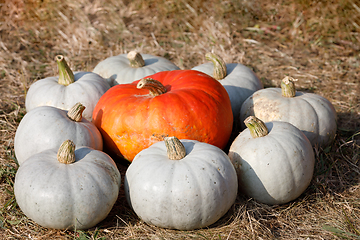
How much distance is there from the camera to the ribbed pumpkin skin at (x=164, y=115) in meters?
3.30

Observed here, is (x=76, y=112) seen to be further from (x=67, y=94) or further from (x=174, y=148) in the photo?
(x=174, y=148)

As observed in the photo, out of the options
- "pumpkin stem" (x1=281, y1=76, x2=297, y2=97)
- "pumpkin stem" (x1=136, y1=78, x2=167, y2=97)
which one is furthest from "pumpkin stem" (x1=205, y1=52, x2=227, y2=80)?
"pumpkin stem" (x1=136, y1=78, x2=167, y2=97)

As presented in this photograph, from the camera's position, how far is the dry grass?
9.73 feet

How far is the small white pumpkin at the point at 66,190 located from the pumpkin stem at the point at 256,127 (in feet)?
4.25

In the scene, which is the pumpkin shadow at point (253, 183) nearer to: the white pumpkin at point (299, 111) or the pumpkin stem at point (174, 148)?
the pumpkin stem at point (174, 148)

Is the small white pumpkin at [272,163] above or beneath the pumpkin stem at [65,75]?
beneath

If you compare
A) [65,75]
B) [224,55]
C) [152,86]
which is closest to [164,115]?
[152,86]

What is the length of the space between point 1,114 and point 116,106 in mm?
2264

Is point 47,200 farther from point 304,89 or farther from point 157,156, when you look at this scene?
point 304,89

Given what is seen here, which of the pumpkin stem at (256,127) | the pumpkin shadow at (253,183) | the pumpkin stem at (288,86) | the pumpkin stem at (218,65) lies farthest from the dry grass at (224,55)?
the pumpkin stem at (218,65)

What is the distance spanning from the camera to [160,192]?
2.71 meters

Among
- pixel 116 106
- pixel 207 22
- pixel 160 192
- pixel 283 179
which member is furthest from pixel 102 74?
pixel 207 22

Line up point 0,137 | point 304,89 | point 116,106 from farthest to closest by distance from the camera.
→ 1. point 304,89
2. point 0,137
3. point 116,106

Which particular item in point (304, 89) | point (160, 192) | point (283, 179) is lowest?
point (304, 89)
